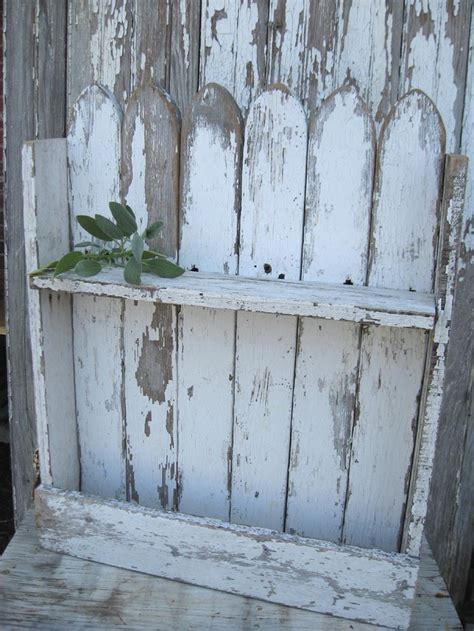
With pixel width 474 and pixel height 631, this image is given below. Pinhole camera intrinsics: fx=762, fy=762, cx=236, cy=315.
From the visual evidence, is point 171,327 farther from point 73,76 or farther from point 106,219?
point 73,76

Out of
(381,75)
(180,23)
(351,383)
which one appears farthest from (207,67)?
(351,383)

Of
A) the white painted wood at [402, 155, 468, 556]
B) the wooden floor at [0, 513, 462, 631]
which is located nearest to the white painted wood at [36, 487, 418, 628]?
the wooden floor at [0, 513, 462, 631]

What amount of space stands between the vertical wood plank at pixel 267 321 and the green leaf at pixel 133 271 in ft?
0.80

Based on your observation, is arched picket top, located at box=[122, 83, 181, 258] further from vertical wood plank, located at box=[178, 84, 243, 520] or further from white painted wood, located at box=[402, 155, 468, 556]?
white painted wood, located at box=[402, 155, 468, 556]

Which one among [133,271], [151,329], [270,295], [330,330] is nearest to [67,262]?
[133,271]

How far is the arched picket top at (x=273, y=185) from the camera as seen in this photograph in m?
1.54

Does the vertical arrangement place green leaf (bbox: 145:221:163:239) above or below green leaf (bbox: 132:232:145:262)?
above

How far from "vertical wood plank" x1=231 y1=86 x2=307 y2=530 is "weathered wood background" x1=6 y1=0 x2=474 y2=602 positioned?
19 centimetres

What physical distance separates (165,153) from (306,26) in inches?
18.9

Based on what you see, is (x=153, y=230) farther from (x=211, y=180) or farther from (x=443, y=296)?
(x=443, y=296)

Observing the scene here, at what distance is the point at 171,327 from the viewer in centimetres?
173

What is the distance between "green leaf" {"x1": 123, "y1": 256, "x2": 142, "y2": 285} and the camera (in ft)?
4.91

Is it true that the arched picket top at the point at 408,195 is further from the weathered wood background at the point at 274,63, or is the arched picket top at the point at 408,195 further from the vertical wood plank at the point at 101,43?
the vertical wood plank at the point at 101,43

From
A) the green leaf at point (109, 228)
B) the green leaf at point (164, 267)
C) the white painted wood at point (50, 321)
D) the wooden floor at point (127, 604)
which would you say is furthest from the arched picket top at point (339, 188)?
the wooden floor at point (127, 604)
